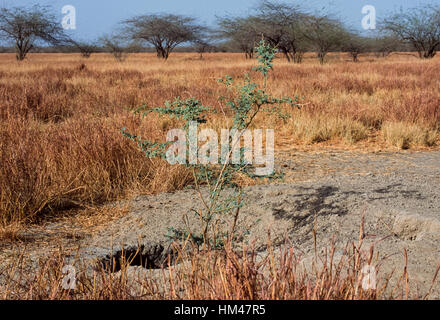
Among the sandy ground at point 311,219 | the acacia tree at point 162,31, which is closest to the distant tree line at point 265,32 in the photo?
the acacia tree at point 162,31

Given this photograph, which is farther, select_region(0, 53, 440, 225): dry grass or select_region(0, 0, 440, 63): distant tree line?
select_region(0, 0, 440, 63): distant tree line

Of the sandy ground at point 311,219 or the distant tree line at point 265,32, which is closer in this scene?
the sandy ground at point 311,219

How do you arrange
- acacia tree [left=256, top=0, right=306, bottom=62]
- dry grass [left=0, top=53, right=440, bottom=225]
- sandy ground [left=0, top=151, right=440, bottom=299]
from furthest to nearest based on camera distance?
1. acacia tree [left=256, top=0, right=306, bottom=62]
2. dry grass [left=0, top=53, right=440, bottom=225]
3. sandy ground [left=0, top=151, right=440, bottom=299]

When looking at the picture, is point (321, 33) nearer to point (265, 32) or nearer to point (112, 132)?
point (265, 32)

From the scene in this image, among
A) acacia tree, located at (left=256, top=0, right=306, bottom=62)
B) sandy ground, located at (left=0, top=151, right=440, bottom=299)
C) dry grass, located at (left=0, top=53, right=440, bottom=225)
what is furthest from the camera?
acacia tree, located at (left=256, top=0, right=306, bottom=62)

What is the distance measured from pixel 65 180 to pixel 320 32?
2683 cm

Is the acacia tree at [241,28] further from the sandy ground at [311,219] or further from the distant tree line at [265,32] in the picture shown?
the sandy ground at [311,219]

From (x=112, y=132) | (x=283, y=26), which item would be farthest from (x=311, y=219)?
(x=283, y=26)

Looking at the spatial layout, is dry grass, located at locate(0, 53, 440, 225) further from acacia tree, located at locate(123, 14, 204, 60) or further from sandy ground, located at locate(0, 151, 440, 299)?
acacia tree, located at locate(123, 14, 204, 60)

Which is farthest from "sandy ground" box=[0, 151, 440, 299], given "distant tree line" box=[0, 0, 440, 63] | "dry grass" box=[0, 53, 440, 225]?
"distant tree line" box=[0, 0, 440, 63]

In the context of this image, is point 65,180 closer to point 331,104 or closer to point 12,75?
point 331,104

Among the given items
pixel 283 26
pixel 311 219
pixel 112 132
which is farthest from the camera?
pixel 283 26
